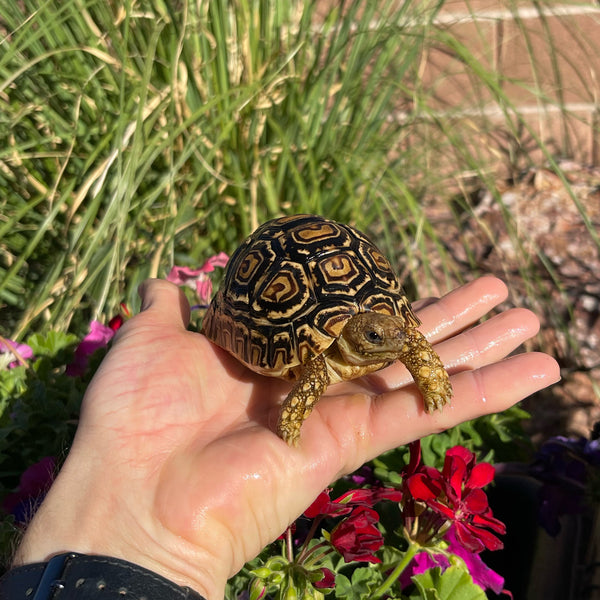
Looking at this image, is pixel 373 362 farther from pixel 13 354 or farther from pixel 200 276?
pixel 13 354

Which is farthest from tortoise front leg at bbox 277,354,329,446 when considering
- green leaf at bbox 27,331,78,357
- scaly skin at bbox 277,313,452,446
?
green leaf at bbox 27,331,78,357

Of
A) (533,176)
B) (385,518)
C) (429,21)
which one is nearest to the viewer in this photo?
(385,518)

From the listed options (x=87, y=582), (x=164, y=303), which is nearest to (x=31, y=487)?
(x=87, y=582)

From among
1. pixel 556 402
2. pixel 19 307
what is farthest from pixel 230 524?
pixel 556 402

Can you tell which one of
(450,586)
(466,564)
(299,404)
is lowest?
(466,564)

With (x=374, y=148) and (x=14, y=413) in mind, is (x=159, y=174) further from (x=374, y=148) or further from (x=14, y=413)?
(x=14, y=413)

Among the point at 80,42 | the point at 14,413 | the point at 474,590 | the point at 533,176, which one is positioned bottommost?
the point at 533,176
